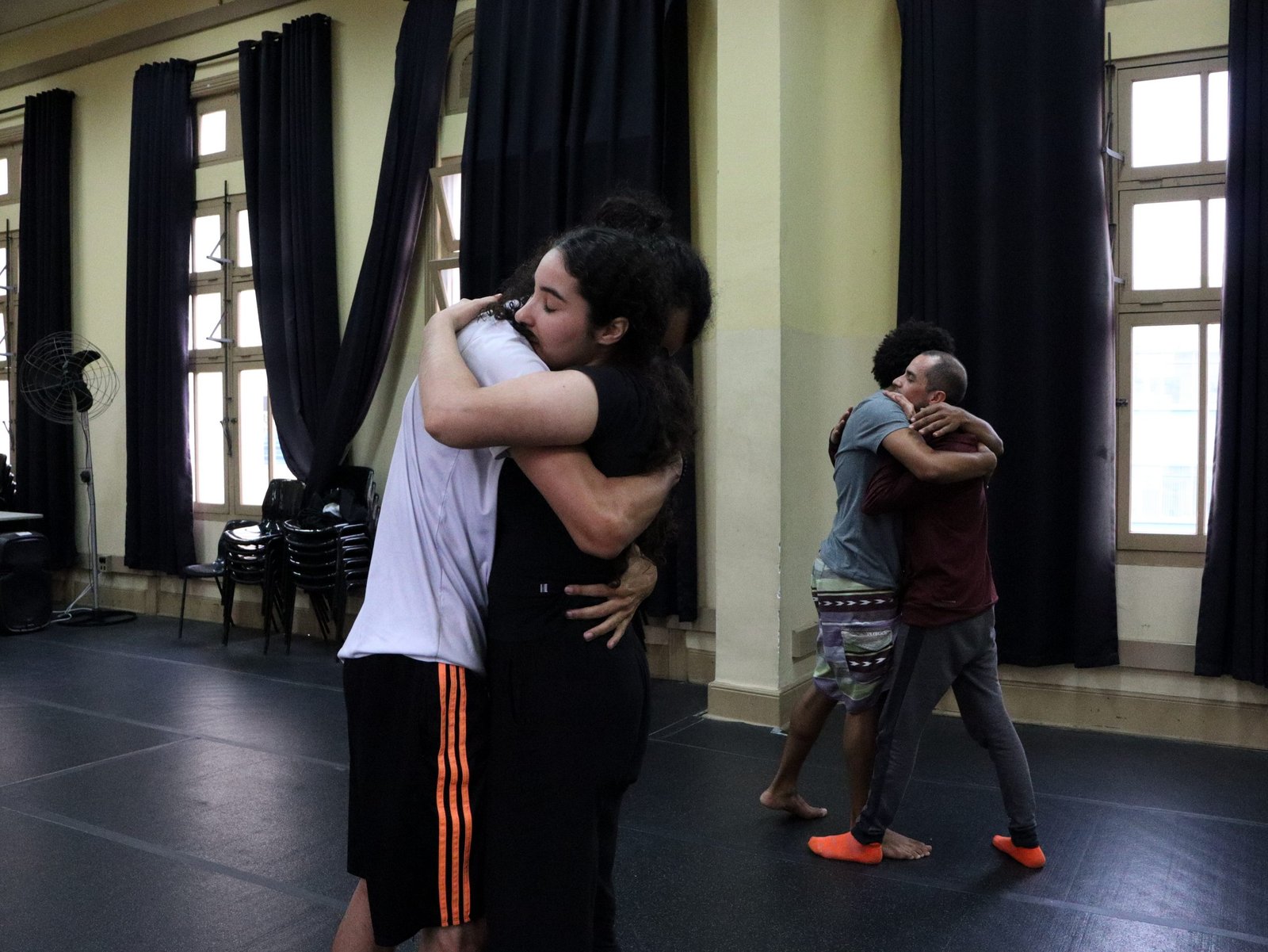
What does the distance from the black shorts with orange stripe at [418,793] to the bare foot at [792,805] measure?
195cm

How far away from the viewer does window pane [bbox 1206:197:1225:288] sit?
4.06 metres

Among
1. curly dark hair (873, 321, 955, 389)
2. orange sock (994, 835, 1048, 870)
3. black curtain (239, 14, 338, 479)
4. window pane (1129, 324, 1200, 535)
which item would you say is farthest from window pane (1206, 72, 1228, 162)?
black curtain (239, 14, 338, 479)

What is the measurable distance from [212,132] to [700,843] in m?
5.90

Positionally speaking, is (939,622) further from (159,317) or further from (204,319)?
(159,317)

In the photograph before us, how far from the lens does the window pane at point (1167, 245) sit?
13.5ft

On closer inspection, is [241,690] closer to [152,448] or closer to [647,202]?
[152,448]

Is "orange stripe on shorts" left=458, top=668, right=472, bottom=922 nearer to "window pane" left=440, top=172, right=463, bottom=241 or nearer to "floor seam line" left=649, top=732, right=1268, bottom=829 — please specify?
"floor seam line" left=649, top=732, right=1268, bottom=829

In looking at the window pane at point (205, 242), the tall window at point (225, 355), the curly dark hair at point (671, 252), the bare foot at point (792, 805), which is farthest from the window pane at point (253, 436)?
the curly dark hair at point (671, 252)

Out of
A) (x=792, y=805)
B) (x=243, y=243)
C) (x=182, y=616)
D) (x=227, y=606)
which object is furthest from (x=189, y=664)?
(x=792, y=805)

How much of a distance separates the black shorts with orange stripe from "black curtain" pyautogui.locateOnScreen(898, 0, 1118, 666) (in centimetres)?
332

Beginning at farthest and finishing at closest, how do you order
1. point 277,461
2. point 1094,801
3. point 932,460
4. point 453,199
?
point 277,461, point 453,199, point 1094,801, point 932,460

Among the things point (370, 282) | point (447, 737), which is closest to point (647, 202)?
point (447, 737)

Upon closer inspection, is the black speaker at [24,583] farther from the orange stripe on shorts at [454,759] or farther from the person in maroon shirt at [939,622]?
the orange stripe on shorts at [454,759]

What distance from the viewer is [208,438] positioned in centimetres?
687
